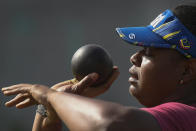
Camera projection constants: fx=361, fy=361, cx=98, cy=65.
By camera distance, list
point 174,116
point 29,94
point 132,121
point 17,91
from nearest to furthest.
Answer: point 132,121 < point 174,116 < point 29,94 < point 17,91

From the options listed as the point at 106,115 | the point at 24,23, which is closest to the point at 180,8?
the point at 106,115

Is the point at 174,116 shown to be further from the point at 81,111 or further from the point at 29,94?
the point at 29,94

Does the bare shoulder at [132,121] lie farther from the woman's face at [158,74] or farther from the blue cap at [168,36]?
the blue cap at [168,36]

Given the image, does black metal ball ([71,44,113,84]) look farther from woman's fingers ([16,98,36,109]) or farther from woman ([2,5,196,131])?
woman's fingers ([16,98,36,109])

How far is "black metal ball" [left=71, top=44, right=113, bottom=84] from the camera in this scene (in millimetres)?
3158

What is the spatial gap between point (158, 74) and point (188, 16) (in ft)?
1.45

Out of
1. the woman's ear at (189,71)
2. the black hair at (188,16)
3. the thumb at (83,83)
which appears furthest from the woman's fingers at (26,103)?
the black hair at (188,16)

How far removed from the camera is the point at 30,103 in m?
2.43

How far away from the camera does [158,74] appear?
2.43 m

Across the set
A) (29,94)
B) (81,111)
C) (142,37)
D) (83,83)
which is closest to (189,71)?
(142,37)

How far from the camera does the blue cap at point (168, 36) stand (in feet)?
7.91

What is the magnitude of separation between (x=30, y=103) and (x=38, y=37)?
788 centimetres

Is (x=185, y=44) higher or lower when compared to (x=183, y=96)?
higher

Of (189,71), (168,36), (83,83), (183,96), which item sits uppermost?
(168,36)
